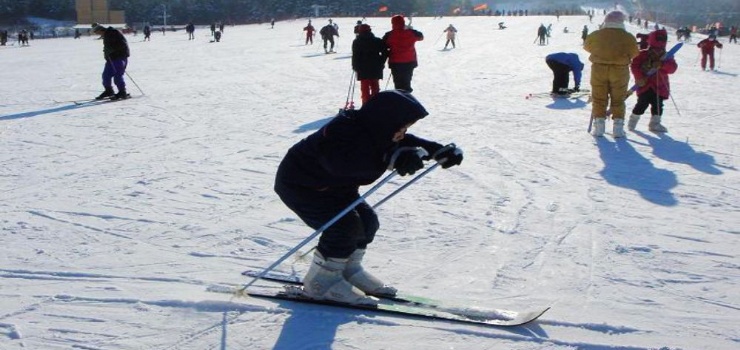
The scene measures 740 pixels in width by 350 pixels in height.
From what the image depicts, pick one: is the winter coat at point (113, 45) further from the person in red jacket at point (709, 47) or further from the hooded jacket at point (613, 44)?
the person in red jacket at point (709, 47)

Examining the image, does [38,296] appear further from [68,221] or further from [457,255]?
[457,255]

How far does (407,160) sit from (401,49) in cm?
708

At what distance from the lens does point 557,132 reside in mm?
8367

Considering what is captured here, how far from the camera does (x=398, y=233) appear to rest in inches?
181

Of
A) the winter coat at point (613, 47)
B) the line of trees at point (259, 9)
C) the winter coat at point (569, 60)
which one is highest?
the line of trees at point (259, 9)

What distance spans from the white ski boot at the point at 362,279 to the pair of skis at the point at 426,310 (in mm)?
40

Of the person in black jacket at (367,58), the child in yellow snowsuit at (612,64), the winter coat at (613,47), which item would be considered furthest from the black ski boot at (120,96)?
the winter coat at (613,47)

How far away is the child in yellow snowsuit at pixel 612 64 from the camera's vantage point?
7.52 meters

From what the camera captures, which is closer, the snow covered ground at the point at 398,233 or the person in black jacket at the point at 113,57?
the snow covered ground at the point at 398,233

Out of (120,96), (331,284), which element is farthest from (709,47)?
(331,284)

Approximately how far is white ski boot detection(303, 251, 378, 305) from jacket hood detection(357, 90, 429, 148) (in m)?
0.66

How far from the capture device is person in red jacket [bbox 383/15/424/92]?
32.2ft

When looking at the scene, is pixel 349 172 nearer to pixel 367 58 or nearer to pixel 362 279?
pixel 362 279

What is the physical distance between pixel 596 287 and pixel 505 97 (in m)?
8.50
